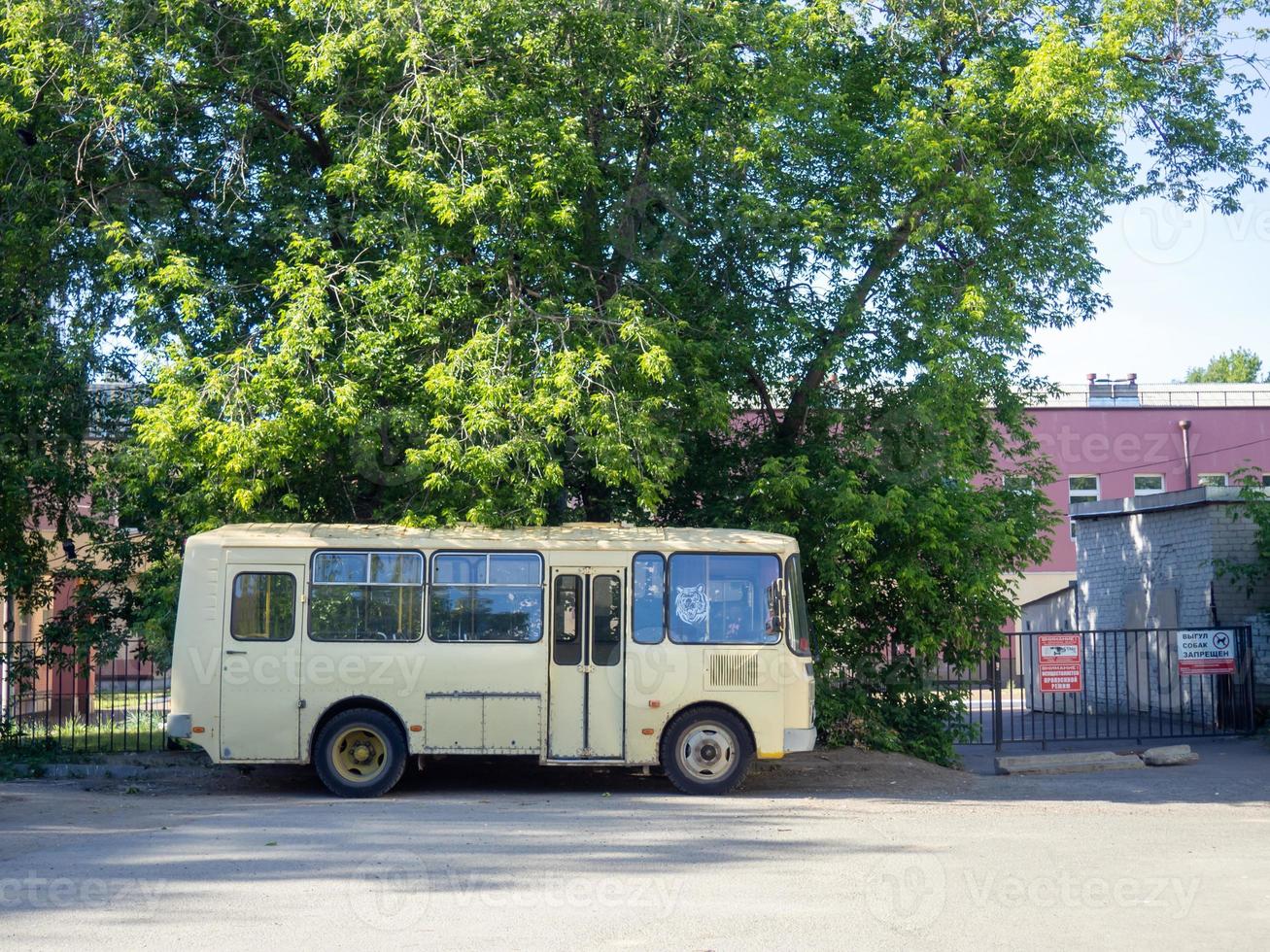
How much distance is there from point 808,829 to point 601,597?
378cm

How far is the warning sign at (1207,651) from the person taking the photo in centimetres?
2017

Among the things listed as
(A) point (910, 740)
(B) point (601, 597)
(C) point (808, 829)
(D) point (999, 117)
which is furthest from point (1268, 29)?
(C) point (808, 829)

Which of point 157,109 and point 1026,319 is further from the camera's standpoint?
point 1026,319

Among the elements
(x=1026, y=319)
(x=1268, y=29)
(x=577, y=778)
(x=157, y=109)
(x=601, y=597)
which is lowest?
(x=577, y=778)

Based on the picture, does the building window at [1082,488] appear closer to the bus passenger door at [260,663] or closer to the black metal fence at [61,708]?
the black metal fence at [61,708]

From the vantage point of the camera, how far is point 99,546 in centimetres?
1641

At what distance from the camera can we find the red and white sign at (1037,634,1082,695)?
18.7 m

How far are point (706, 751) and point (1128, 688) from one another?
1083 cm

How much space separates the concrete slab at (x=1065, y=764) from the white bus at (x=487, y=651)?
432 cm

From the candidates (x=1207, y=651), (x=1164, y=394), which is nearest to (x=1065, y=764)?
(x=1207, y=651)

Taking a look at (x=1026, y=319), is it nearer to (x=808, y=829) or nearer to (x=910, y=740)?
(x=910, y=740)

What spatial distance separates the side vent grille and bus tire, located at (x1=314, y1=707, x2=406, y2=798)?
3332 mm

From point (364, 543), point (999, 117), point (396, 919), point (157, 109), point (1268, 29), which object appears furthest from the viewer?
point (1268, 29)

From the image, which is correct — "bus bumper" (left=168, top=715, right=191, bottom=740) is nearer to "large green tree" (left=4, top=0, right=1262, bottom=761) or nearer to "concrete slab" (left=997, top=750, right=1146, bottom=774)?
"large green tree" (left=4, top=0, right=1262, bottom=761)
